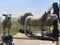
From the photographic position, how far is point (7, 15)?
777cm

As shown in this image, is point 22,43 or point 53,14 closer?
point 22,43

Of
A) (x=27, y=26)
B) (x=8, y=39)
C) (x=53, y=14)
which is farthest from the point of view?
(x=27, y=26)

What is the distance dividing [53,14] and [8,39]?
2784 millimetres

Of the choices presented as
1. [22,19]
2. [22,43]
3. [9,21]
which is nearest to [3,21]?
[9,21]

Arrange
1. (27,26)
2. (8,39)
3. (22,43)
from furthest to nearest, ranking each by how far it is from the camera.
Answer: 1. (27,26)
2. (22,43)
3. (8,39)

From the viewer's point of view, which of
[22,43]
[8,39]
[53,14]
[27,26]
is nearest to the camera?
[8,39]

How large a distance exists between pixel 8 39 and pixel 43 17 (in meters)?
2.57

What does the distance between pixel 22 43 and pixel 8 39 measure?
2.42 feet

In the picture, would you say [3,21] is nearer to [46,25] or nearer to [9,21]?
[9,21]

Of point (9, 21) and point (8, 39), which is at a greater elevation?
point (9, 21)

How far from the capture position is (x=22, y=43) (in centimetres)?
763

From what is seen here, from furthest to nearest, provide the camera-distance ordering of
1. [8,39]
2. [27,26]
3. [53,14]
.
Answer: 1. [27,26]
2. [53,14]
3. [8,39]

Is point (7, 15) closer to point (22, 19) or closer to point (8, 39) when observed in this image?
point (8, 39)

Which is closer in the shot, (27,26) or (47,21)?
(47,21)
